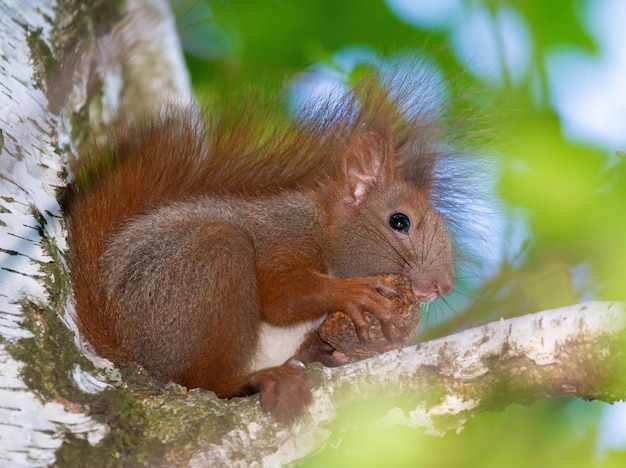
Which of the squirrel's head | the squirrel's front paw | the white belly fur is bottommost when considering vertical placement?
the white belly fur

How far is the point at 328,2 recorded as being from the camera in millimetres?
4109

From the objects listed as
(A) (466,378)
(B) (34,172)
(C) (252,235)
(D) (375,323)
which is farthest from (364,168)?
(A) (466,378)

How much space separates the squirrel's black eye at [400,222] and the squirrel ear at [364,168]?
0.15m

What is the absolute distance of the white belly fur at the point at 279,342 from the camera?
9.26ft

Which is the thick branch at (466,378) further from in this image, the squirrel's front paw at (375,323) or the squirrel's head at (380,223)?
the squirrel's head at (380,223)

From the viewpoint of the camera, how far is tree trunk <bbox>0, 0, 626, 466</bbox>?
1.78 meters

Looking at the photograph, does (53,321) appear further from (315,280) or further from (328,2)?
(328,2)

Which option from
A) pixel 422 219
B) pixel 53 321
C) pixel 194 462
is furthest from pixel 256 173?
pixel 194 462

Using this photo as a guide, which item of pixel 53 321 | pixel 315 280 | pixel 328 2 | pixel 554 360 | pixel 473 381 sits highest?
pixel 328 2

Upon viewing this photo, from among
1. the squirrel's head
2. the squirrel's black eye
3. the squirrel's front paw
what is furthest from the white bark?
the squirrel's black eye

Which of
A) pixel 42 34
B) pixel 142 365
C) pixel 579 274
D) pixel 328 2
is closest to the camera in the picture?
pixel 579 274

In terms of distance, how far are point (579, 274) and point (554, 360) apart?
605 mm

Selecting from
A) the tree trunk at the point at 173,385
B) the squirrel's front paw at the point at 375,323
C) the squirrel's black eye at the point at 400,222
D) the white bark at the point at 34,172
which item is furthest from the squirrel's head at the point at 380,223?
the white bark at the point at 34,172

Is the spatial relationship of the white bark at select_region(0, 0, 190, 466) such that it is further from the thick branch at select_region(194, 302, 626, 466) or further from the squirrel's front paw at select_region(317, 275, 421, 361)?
the squirrel's front paw at select_region(317, 275, 421, 361)
